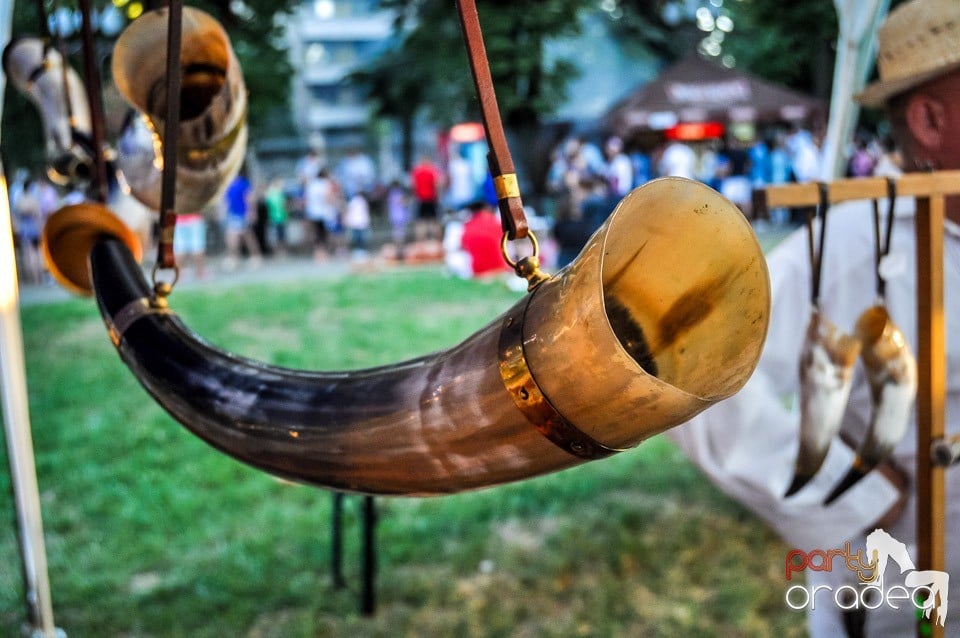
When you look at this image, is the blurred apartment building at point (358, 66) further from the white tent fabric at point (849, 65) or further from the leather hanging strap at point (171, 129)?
the leather hanging strap at point (171, 129)

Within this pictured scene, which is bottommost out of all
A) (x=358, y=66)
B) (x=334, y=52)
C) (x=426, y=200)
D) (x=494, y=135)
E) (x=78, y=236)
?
(x=426, y=200)

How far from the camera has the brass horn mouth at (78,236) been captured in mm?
1184

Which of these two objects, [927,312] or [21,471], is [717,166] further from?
[927,312]

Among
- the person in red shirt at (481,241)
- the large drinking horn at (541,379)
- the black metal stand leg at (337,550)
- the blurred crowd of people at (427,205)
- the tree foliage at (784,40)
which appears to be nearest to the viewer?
the large drinking horn at (541,379)

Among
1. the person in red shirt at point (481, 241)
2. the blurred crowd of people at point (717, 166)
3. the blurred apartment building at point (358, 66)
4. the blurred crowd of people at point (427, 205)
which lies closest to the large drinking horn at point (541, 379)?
the blurred crowd of people at point (427, 205)

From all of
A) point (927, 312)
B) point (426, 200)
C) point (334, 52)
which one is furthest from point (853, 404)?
point (334, 52)

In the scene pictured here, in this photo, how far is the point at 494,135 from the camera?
2.38ft

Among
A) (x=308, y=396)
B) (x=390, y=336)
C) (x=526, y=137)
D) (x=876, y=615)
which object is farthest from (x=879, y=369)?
(x=526, y=137)

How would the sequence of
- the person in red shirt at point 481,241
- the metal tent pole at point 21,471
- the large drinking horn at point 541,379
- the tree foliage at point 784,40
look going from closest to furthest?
the large drinking horn at point 541,379, the metal tent pole at point 21,471, the person in red shirt at point 481,241, the tree foliage at point 784,40

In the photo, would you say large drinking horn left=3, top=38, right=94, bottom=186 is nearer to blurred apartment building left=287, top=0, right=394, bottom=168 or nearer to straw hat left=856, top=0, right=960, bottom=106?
straw hat left=856, top=0, right=960, bottom=106

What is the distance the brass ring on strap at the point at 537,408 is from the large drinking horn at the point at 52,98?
52.7 inches

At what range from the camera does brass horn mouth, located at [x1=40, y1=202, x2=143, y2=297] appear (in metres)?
1.18

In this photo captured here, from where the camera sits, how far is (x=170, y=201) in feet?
2.90

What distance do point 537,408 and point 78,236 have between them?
0.91 m
